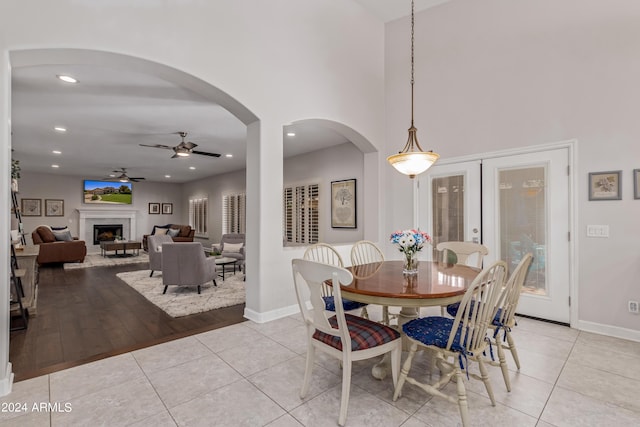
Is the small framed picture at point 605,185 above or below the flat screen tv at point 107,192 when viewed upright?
below

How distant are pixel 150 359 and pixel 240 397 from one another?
1.05 m

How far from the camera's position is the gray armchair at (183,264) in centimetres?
475

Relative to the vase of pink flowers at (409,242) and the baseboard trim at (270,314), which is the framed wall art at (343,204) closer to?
the baseboard trim at (270,314)

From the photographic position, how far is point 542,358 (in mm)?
2615

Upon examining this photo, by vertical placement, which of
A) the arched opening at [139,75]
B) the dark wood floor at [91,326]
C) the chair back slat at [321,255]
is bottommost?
the dark wood floor at [91,326]

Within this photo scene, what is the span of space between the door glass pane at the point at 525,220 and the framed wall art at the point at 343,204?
278 centimetres

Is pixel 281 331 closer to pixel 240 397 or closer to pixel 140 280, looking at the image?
pixel 240 397

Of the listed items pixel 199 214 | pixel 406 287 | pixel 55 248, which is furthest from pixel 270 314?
pixel 199 214

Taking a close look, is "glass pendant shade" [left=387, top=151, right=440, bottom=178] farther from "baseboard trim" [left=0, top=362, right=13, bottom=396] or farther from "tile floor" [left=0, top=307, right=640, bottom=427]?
"baseboard trim" [left=0, top=362, right=13, bottom=396]

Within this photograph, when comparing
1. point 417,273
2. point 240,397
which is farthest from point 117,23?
point 417,273

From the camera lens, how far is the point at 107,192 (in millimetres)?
11398

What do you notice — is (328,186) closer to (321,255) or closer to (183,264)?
(183,264)

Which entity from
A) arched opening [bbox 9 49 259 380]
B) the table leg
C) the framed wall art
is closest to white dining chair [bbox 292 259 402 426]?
the table leg

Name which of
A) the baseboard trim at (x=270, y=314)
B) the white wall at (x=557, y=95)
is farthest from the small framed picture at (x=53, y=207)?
the white wall at (x=557, y=95)
